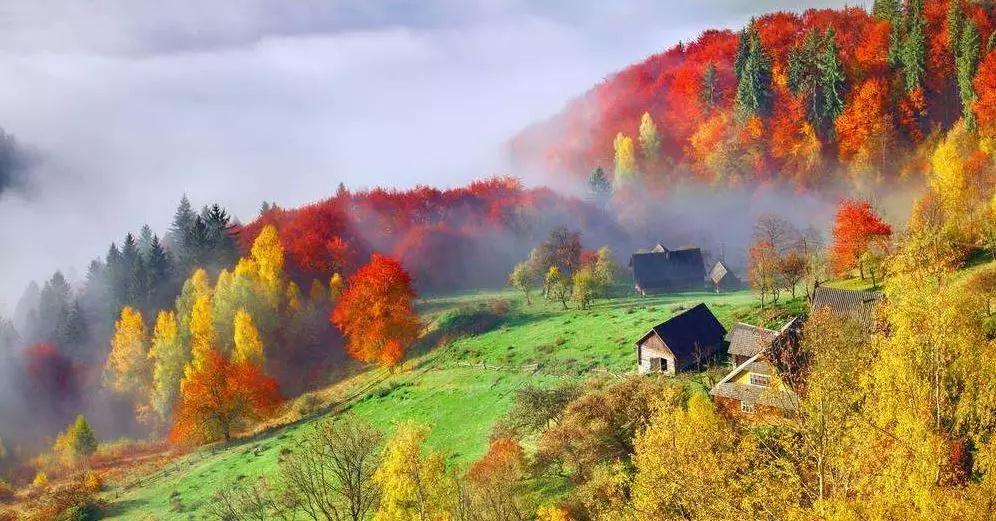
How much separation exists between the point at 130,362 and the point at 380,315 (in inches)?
1849

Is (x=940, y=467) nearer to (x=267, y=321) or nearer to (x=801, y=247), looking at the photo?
(x=801, y=247)

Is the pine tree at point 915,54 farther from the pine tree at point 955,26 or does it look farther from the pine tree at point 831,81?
the pine tree at point 831,81

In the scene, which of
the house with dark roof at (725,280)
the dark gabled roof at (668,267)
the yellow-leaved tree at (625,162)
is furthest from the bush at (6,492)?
the yellow-leaved tree at (625,162)

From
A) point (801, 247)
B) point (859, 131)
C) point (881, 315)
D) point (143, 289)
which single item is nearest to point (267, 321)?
point (143, 289)

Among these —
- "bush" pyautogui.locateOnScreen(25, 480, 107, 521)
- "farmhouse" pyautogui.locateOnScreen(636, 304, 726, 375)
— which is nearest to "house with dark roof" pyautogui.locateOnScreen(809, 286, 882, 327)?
"farmhouse" pyautogui.locateOnScreen(636, 304, 726, 375)

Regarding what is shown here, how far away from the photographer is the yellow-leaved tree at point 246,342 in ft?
298

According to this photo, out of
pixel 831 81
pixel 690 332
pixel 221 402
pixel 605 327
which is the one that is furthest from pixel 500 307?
pixel 831 81

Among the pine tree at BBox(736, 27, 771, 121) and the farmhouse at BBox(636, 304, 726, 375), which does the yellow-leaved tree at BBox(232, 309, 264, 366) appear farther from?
the pine tree at BBox(736, 27, 771, 121)

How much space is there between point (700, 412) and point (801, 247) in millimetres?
56905

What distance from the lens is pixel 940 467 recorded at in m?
29.7

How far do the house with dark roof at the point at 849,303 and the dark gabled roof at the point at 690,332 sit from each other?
876cm

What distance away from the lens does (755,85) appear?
408 ft

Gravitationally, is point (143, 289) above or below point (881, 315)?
above

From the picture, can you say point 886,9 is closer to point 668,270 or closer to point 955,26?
point 955,26
